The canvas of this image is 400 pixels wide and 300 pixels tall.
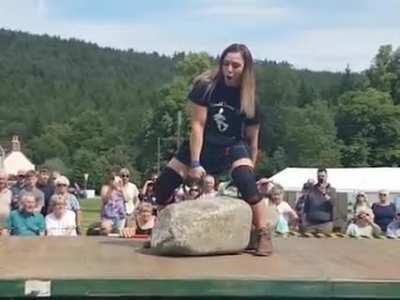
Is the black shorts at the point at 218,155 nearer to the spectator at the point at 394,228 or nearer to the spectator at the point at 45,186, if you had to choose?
the spectator at the point at 45,186

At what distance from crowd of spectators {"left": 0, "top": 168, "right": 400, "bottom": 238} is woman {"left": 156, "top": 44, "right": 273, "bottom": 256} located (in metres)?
1.83

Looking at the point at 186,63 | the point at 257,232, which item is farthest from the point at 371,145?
the point at 257,232

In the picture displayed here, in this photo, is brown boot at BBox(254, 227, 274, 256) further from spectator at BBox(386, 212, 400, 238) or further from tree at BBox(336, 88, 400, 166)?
tree at BBox(336, 88, 400, 166)

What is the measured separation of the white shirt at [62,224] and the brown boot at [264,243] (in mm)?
3603

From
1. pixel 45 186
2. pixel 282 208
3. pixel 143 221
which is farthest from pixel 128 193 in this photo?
pixel 143 221

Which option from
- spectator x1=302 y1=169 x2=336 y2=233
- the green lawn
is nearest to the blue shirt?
the green lawn

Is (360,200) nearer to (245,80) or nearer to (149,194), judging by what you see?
(149,194)

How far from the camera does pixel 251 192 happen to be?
17.8 ft

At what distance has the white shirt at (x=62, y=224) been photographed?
8499 millimetres

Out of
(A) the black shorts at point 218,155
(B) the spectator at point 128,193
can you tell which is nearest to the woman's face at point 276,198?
(B) the spectator at point 128,193

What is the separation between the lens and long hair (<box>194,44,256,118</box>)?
17.8 feet

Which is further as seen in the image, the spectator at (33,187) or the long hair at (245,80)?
the spectator at (33,187)

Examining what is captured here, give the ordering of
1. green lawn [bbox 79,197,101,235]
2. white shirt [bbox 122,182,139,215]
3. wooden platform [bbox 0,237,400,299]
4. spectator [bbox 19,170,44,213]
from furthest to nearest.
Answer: green lawn [bbox 79,197,101,235], white shirt [bbox 122,182,139,215], spectator [bbox 19,170,44,213], wooden platform [bbox 0,237,400,299]

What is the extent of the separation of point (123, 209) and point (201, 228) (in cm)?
606
